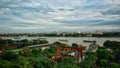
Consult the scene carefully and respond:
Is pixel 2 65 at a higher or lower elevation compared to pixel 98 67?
higher

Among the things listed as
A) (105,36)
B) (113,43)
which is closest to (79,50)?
(113,43)

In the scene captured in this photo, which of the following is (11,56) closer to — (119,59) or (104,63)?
(104,63)

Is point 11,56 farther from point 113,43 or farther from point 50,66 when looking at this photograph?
point 113,43

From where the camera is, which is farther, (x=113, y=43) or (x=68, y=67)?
(x=113, y=43)

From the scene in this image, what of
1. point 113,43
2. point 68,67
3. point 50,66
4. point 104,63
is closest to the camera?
point 68,67

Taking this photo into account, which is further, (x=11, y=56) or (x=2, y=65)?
(x=11, y=56)

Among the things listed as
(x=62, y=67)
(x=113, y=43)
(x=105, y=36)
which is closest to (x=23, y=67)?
(x=62, y=67)

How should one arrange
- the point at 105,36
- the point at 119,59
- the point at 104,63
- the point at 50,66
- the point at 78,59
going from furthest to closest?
the point at 105,36, the point at 78,59, the point at 119,59, the point at 104,63, the point at 50,66

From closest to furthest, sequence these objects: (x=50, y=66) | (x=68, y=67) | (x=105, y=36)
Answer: (x=68, y=67) → (x=50, y=66) → (x=105, y=36)

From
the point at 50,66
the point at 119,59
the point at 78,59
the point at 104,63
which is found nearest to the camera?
the point at 50,66
